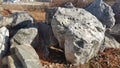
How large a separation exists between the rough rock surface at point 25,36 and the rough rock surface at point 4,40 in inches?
11.5

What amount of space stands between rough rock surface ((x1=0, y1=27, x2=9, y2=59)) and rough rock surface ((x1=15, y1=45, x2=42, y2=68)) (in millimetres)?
709

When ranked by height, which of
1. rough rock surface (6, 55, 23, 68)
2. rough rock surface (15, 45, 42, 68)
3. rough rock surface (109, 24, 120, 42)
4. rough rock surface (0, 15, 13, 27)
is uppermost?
rough rock surface (0, 15, 13, 27)

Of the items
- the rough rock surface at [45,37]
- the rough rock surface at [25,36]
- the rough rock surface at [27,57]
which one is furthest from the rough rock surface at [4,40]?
the rough rock surface at [45,37]

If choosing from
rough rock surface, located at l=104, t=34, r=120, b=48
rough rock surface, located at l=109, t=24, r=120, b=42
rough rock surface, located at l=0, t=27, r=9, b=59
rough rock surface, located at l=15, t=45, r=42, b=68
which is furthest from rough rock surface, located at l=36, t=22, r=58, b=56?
rough rock surface, located at l=109, t=24, r=120, b=42

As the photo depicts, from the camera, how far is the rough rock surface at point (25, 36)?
850 cm

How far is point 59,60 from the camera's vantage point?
27.1 feet

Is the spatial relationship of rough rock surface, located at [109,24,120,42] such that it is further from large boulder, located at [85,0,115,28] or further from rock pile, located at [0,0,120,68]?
large boulder, located at [85,0,115,28]

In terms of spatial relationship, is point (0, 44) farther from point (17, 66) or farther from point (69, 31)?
point (69, 31)

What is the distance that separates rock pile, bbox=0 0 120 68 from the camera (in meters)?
7.78

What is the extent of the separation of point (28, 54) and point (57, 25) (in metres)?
1.13

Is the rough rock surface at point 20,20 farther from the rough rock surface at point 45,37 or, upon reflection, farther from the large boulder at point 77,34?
the large boulder at point 77,34

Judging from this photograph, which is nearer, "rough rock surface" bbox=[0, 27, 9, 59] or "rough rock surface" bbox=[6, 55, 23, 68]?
"rough rock surface" bbox=[6, 55, 23, 68]

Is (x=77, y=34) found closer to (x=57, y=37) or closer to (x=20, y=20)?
(x=57, y=37)

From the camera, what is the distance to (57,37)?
A: 8242mm
